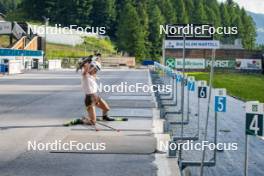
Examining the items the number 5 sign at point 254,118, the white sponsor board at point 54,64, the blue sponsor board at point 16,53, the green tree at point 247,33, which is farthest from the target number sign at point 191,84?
the green tree at point 247,33

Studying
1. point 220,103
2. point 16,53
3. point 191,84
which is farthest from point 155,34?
point 220,103

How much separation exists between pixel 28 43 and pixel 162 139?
2606 inches

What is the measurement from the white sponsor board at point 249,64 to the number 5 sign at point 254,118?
256 ft

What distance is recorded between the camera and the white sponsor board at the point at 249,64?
8488cm

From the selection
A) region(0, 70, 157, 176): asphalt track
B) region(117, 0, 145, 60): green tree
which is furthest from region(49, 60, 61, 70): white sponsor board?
region(0, 70, 157, 176): asphalt track

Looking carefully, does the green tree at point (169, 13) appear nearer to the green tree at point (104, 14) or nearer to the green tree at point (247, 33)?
the green tree at point (104, 14)

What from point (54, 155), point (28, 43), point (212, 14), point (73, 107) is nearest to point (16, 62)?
point (28, 43)

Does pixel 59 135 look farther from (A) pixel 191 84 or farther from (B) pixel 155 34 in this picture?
(B) pixel 155 34

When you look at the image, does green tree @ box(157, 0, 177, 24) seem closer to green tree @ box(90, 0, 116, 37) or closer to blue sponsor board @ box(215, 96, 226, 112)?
green tree @ box(90, 0, 116, 37)

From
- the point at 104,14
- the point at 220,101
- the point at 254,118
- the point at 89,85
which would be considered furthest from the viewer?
the point at 104,14

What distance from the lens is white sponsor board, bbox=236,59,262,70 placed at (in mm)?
84875

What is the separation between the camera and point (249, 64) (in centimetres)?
8581

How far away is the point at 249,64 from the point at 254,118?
260 feet

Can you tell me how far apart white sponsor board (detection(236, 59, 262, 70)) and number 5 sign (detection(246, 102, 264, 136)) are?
78043 millimetres
